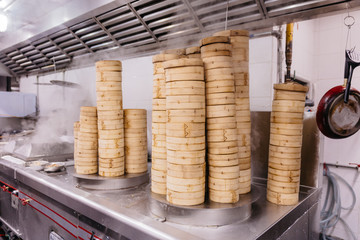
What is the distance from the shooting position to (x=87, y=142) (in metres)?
1.69

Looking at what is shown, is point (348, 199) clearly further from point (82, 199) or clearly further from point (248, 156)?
point (82, 199)

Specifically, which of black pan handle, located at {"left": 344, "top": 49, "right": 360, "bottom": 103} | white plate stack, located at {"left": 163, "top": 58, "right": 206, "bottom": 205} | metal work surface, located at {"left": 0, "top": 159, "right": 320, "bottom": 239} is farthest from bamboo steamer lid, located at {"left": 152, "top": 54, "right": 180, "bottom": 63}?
black pan handle, located at {"left": 344, "top": 49, "right": 360, "bottom": 103}

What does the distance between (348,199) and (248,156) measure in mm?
3449

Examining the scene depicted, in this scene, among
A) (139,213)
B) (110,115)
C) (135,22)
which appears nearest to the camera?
(139,213)

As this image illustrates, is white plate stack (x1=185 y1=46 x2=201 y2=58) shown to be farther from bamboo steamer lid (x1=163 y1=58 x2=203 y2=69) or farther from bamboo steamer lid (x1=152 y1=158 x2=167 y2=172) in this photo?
bamboo steamer lid (x1=152 y1=158 x2=167 y2=172)

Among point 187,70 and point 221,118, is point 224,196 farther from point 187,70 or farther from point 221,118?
point 187,70

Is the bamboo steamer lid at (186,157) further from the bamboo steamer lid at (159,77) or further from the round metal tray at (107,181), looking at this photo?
the round metal tray at (107,181)

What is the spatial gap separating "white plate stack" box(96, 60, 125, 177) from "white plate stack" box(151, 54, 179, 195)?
1.36ft

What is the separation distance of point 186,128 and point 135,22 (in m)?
1.54

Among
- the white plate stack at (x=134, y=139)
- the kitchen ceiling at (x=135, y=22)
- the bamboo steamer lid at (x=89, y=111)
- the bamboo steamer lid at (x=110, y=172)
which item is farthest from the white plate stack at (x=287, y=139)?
the bamboo steamer lid at (x=89, y=111)

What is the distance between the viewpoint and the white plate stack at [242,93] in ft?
4.11

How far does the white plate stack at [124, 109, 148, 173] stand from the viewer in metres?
1.66

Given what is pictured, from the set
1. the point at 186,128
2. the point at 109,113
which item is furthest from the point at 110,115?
the point at 186,128

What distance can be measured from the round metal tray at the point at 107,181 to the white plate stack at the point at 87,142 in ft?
0.22
